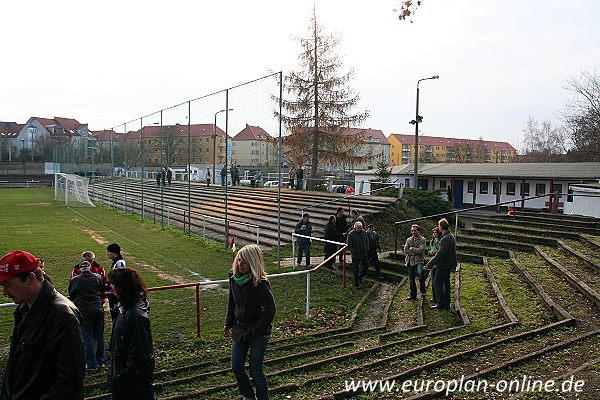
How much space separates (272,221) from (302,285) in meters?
10.5

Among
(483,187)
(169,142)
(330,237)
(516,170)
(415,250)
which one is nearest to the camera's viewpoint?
(415,250)

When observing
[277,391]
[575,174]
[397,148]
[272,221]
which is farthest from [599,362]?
[397,148]

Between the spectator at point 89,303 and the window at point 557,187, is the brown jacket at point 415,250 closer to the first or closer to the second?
the spectator at point 89,303

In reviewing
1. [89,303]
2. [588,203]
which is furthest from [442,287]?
[588,203]

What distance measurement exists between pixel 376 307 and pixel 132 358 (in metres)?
8.23

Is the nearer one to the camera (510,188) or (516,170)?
(510,188)

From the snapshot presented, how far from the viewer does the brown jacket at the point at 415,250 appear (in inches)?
464

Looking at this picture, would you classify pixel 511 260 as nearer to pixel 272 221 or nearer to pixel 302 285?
pixel 302 285

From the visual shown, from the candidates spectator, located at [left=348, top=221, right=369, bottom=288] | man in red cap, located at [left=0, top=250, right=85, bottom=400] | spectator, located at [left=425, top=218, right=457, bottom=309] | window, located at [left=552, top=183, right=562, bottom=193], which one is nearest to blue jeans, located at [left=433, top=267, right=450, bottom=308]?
spectator, located at [left=425, top=218, right=457, bottom=309]

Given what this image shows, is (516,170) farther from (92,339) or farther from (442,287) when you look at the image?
(92,339)

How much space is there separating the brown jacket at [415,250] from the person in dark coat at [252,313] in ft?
23.6

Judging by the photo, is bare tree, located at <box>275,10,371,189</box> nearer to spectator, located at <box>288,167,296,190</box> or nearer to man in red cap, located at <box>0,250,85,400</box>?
spectator, located at <box>288,167,296,190</box>

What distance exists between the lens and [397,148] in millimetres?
137625

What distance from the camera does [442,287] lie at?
34.2ft
